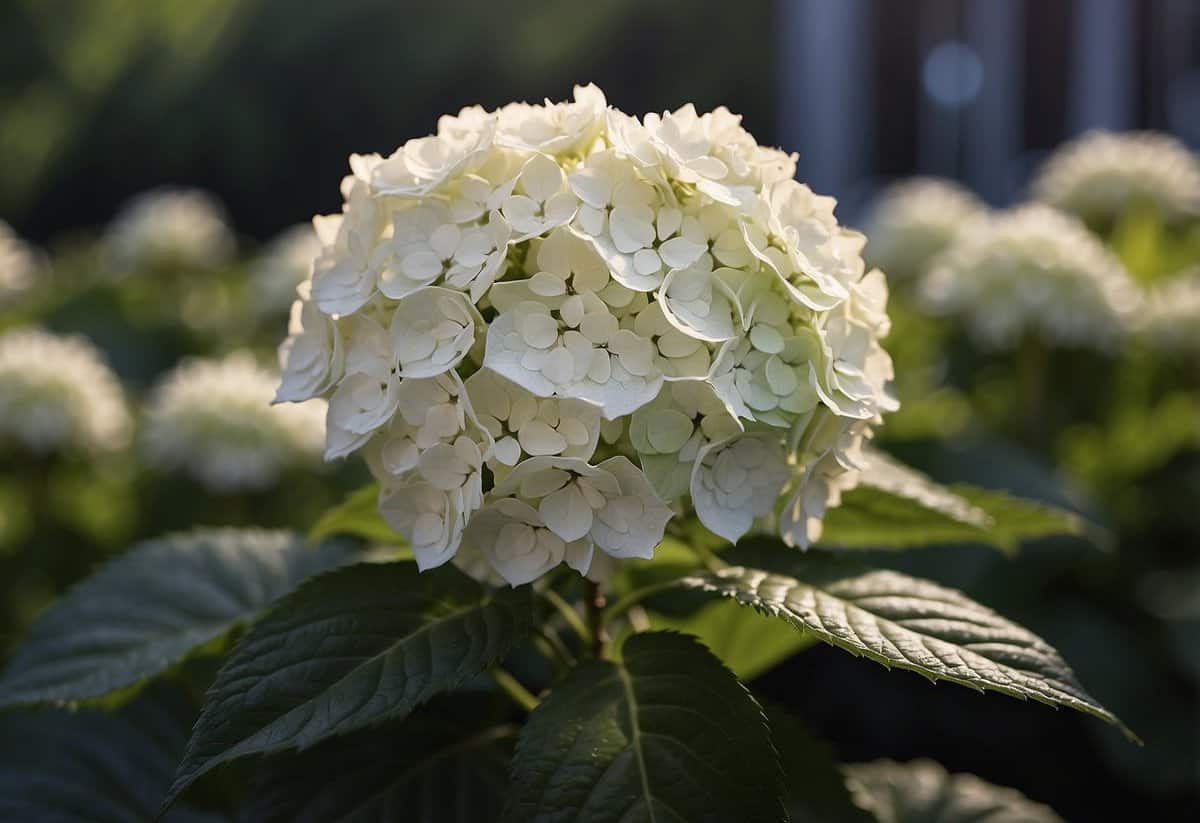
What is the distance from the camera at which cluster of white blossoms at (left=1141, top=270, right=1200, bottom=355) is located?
201cm

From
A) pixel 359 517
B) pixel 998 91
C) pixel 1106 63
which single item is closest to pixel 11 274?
pixel 359 517

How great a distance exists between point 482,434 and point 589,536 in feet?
0.34

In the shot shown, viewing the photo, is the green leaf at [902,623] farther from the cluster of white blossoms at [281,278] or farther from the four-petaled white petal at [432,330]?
the cluster of white blossoms at [281,278]

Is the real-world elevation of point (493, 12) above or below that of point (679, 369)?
below

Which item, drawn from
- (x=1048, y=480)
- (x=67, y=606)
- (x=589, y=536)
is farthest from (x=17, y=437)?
(x=1048, y=480)

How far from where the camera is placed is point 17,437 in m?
1.92

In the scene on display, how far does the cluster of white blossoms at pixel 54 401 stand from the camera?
1.91m

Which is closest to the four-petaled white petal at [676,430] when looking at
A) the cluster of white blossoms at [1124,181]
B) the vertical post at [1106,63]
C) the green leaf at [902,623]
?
the green leaf at [902,623]

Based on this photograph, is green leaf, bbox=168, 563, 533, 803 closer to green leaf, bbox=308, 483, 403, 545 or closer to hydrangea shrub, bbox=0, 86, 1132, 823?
hydrangea shrub, bbox=0, 86, 1132, 823

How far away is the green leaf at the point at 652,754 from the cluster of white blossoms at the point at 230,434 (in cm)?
117

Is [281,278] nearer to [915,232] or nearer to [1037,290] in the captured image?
[915,232]

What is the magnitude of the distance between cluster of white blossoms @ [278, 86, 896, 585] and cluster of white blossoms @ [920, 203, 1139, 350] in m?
1.12

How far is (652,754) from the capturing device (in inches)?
31.0

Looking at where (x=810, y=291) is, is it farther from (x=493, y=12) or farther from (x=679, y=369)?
(x=493, y=12)
